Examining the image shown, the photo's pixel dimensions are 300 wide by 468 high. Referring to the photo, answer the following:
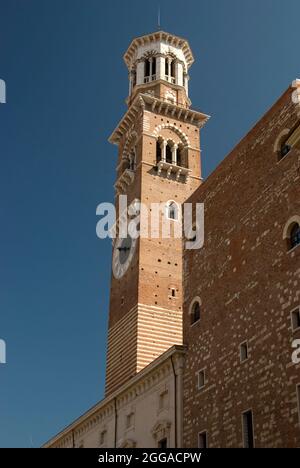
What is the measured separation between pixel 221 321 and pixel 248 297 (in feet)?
5.32

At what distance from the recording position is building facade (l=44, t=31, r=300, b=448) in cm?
1828

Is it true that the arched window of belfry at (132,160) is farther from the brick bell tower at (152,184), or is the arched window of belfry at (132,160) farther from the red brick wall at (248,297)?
the red brick wall at (248,297)

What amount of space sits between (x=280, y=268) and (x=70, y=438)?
1797 centimetres

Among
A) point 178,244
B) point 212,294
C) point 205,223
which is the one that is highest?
point 178,244

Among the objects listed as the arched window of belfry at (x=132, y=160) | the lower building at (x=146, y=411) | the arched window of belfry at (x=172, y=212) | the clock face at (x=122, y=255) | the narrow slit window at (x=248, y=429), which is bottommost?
the narrow slit window at (x=248, y=429)

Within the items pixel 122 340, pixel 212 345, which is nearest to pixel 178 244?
pixel 122 340

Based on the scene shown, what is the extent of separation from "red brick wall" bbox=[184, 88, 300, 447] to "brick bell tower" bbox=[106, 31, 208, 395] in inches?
356

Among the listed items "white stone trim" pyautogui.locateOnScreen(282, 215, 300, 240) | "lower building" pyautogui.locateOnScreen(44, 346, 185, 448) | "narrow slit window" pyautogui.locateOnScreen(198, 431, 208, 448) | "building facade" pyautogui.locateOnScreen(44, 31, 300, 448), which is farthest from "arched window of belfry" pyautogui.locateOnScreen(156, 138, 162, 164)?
"narrow slit window" pyautogui.locateOnScreen(198, 431, 208, 448)

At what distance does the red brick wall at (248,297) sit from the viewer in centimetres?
1792

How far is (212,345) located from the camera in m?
21.5

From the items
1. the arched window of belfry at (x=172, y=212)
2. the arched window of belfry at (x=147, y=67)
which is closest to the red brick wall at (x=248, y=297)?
the arched window of belfry at (x=172, y=212)

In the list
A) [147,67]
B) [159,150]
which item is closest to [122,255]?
[159,150]

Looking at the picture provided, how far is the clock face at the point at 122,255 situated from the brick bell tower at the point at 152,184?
2.1 inches
